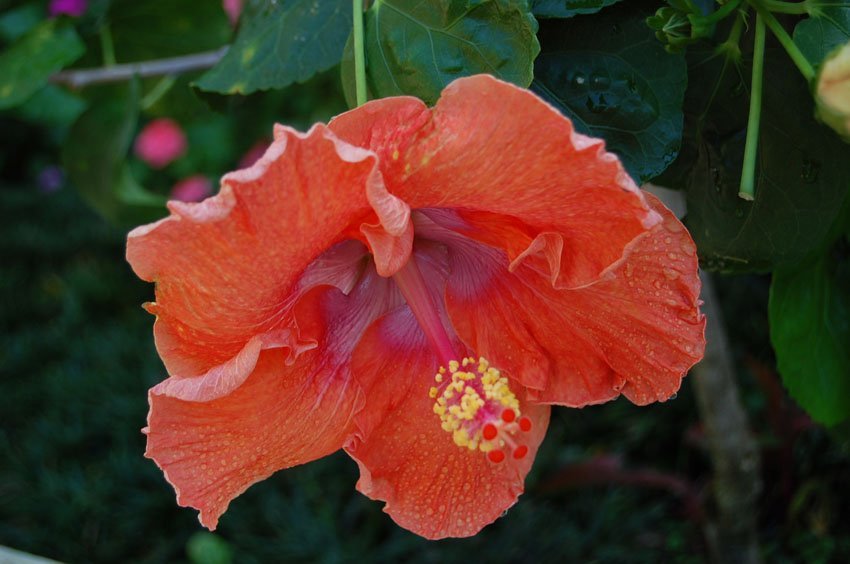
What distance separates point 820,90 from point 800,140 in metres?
0.17

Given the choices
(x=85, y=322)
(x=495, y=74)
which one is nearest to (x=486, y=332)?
(x=495, y=74)

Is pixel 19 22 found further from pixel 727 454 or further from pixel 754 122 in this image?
pixel 754 122

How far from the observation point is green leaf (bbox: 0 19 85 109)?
1264mm

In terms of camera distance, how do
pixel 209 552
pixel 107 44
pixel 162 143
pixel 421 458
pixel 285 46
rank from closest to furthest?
pixel 421 458
pixel 285 46
pixel 107 44
pixel 209 552
pixel 162 143

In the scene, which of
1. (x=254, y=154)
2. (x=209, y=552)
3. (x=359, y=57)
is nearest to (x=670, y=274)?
(x=359, y=57)

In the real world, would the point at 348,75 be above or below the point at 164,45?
above

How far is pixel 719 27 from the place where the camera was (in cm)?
83

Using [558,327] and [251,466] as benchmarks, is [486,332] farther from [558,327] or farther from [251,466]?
[251,466]

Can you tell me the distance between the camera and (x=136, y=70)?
4.93ft

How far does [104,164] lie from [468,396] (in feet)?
3.39

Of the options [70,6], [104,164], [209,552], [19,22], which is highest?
[70,6]

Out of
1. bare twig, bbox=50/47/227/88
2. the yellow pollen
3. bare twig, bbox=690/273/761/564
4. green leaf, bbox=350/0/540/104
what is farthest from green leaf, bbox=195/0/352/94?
bare twig, bbox=690/273/761/564

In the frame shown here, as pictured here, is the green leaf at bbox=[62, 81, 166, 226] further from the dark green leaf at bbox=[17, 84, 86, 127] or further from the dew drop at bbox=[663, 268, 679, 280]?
the dark green leaf at bbox=[17, 84, 86, 127]

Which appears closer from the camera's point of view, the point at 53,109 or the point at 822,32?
the point at 822,32
